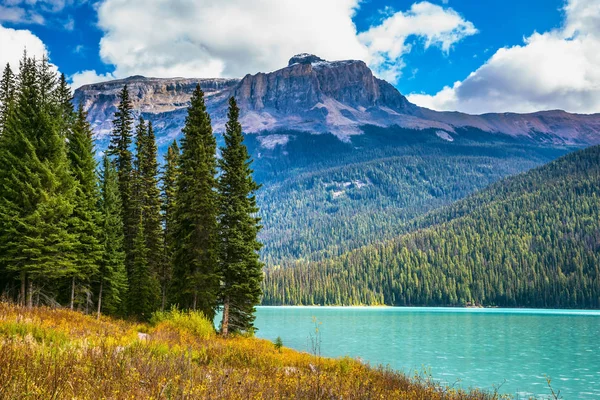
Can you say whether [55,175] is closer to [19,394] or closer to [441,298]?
[19,394]

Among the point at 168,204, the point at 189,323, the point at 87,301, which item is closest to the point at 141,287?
the point at 87,301

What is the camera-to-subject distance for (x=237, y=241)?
30.7 m

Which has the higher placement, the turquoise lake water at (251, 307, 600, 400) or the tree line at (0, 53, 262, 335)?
the tree line at (0, 53, 262, 335)

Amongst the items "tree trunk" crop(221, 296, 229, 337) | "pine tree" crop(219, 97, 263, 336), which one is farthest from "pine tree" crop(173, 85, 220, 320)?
"tree trunk" crop(221, 296, 229, 337)

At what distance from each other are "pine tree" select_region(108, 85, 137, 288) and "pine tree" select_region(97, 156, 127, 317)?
4556mm

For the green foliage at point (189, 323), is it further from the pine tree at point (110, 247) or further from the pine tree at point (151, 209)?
the pine tree at point (151, 209)

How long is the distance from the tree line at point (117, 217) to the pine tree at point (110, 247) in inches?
4.4

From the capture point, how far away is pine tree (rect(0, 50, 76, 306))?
→ 24391 millimetres

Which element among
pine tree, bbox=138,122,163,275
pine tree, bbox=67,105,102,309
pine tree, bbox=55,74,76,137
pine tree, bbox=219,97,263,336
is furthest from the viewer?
pine tree, bbox=138,122,163,275

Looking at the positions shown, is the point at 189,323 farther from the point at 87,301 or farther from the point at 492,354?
the point at 492,354

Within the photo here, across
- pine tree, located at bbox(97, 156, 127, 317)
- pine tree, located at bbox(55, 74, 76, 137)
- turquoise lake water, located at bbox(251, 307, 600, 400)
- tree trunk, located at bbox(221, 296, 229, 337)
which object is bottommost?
turquoise lake water, located at bbox(251, 307, 600, 400)

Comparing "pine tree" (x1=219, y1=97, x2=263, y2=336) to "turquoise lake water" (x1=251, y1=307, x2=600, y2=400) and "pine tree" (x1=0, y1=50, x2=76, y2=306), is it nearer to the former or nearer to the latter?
"turquoise lake water" (x1=251, y1=307, x2=600, y2=400)

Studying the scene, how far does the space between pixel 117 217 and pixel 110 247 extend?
2.77 meters

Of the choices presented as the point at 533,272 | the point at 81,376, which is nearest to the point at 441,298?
the point at 533,272
